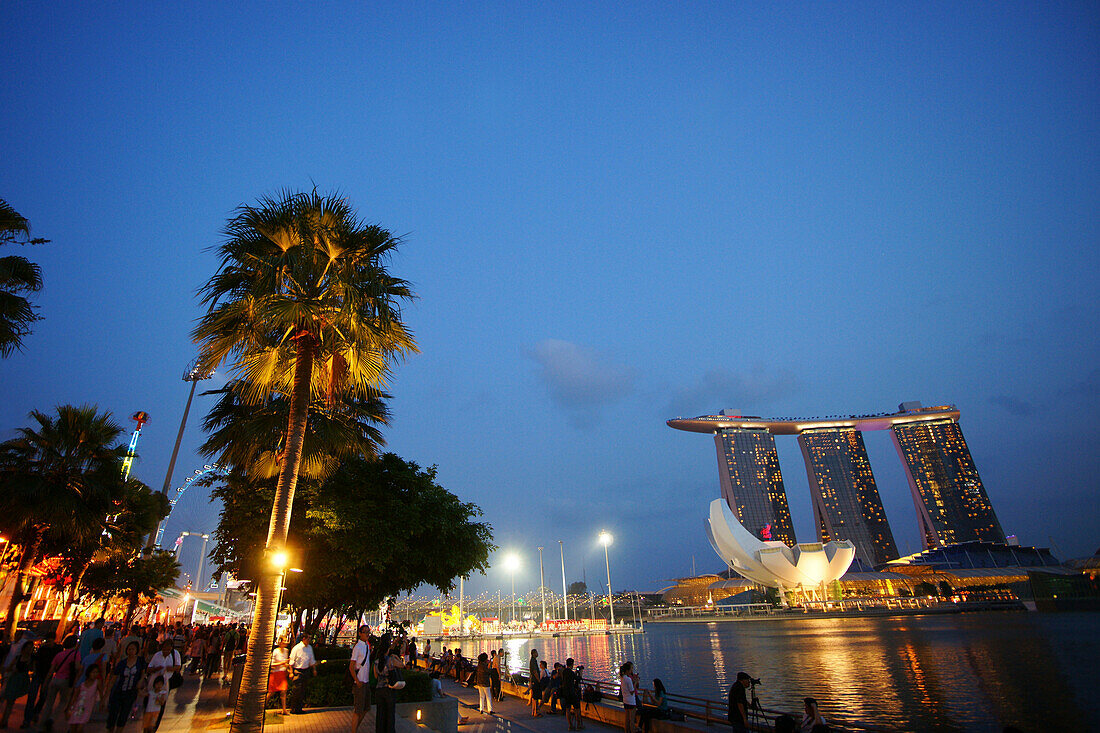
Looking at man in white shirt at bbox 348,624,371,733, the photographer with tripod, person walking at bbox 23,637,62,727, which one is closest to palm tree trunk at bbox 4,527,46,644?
person walking at bbox 23,637,62,727

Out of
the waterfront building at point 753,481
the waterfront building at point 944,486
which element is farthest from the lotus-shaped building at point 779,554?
the waterfront building at point 944,486

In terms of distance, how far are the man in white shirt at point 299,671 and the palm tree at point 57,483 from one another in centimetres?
913

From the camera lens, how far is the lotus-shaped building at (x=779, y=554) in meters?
107

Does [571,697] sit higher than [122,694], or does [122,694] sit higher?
[122,694]

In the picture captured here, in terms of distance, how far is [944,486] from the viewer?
162000 mm

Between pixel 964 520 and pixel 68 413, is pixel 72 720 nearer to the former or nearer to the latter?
pixel 68 413

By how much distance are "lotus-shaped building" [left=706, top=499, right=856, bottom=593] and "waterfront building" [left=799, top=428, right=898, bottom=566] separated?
214 feet

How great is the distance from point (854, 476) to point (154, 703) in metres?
197

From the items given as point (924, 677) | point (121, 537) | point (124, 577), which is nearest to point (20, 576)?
point (121, 537)

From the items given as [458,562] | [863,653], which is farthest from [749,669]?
[458,562]

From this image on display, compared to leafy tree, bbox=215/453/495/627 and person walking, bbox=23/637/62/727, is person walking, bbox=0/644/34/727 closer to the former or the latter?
person walking, bbox=23/637/62/727

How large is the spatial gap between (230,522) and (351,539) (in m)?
4.26

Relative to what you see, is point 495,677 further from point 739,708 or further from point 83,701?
point 83,701

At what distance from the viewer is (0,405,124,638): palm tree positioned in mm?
14750
